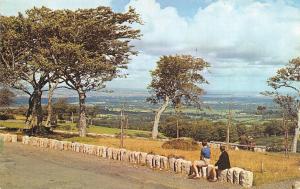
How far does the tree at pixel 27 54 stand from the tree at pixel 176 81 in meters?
19.1

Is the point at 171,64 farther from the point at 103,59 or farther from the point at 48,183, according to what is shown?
the point at 48,183

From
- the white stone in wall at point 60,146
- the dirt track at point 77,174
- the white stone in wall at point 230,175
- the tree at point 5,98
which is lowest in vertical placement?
the dirt track at point 77,174

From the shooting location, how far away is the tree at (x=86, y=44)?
49.1m

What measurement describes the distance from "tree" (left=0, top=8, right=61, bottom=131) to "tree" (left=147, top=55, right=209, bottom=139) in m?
19.1

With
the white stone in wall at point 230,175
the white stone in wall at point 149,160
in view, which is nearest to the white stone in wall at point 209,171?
the white stone in wall at point 230,175

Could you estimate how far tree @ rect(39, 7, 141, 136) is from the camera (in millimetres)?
49094

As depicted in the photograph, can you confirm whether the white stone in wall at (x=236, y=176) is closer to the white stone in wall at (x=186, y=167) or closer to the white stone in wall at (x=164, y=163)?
the white stone in wall at (x=186, y=167)

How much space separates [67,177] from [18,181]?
2.88m

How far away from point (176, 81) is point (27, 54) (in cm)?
2475

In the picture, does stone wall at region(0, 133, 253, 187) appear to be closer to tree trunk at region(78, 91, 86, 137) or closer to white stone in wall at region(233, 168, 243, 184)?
white stone in wall at region(233, 168, 243, 184)

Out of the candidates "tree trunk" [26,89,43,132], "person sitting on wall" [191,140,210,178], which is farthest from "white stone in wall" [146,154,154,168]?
"tree trunk" [26,89,43,132]

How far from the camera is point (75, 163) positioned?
108 feet

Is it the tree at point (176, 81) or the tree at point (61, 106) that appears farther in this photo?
the tree at point (61, 106)

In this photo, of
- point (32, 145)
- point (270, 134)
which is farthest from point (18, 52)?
point (270, 134)
